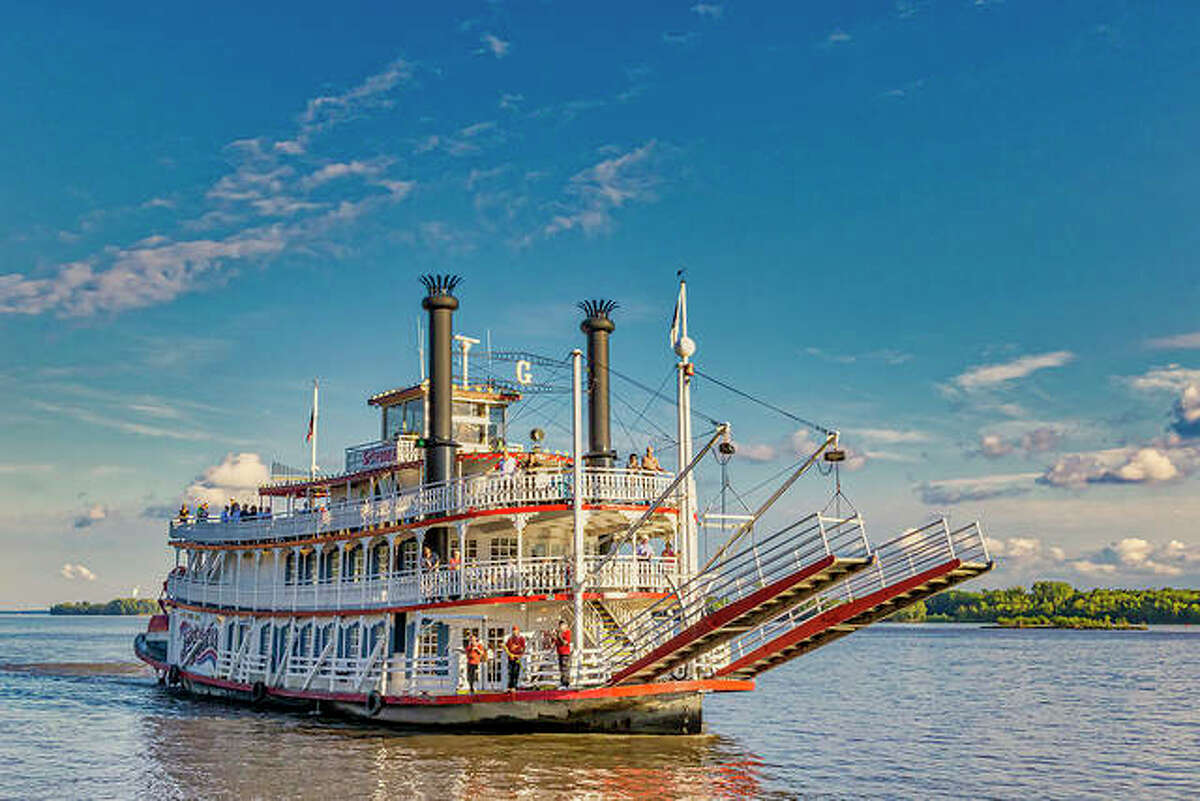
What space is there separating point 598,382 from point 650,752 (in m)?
11.9

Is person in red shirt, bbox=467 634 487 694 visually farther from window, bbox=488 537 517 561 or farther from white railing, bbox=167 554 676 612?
window, bbox=488 537 517 561

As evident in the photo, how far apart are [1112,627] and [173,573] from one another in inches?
5488

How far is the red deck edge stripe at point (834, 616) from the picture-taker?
22.3 meters

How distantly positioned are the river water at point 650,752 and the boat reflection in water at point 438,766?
0.06m

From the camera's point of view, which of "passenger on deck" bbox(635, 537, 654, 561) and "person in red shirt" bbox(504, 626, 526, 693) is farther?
"passenger on deck" bbox(635, 537, 654, 561)

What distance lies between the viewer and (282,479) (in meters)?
39.4

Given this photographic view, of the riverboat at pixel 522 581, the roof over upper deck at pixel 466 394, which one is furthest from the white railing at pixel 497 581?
the roof over upper deck at pixel 466 394

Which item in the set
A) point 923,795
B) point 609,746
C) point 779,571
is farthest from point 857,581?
point 609,746

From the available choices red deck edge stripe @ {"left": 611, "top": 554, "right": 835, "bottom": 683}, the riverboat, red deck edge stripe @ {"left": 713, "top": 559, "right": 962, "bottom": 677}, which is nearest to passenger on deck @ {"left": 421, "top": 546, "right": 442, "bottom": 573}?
the riverboat

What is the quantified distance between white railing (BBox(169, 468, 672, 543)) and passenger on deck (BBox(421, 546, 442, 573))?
0.91 meters

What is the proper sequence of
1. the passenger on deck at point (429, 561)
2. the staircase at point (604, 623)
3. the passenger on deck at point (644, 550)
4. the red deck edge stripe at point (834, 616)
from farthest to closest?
the passenger on deck at point (429, 561) < the passenger on deck at point (644, 550) < the staircase at point (604, 623) < the red deck edge stripe at point (834, 616)

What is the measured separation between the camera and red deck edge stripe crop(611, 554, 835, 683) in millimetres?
21922

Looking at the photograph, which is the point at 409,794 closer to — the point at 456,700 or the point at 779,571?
the point at 456,700

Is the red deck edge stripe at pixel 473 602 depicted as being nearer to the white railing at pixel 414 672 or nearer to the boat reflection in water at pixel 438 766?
the white railing at pixel 414 672
